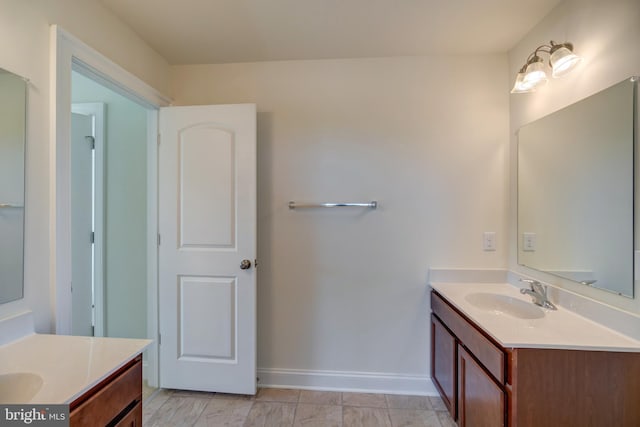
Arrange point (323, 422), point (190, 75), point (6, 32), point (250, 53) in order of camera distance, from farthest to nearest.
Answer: point (190, 75)
point (250, 53)
point (323, 422)
point (6, 32)

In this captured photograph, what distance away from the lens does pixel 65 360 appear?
0.96m

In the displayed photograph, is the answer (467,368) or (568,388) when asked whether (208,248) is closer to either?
(467,368)

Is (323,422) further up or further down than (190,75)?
further down

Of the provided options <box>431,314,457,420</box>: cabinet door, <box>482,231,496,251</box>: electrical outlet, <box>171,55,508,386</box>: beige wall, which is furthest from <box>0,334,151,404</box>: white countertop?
<box>482,231,496,251</box>: electrical outlet

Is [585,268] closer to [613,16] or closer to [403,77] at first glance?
[613,16]

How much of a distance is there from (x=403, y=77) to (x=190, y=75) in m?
1.62

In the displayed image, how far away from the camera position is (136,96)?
1.81 metres

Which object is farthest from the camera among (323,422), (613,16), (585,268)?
(323,422)

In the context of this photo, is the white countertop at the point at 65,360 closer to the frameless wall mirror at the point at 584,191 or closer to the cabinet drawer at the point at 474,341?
the cabinet drawer at the point at 474,341

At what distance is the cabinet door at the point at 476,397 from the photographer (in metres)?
1.17

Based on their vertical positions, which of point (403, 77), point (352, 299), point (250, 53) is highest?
point (250, 53)

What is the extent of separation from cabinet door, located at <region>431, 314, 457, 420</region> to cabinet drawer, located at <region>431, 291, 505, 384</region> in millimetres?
83

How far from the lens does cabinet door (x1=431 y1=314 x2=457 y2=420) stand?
1.62 metres

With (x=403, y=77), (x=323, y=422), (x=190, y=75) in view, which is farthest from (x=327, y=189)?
(x=323, y=422)
